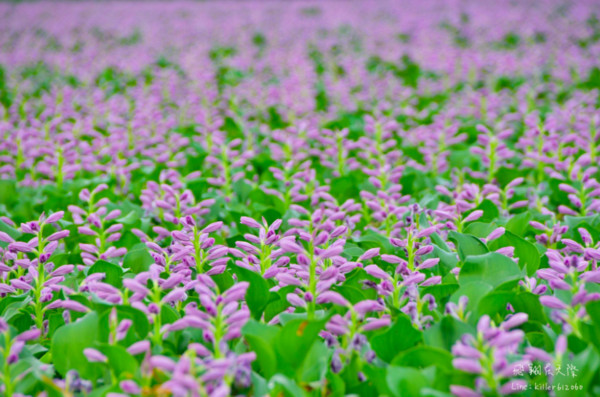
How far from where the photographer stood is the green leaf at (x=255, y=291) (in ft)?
8.30

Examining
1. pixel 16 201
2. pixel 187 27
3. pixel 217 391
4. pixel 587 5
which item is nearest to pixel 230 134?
pixel 16 201

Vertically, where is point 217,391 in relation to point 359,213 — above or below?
above

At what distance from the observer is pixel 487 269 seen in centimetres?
256

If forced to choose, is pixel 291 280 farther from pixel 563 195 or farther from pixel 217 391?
pixel 563 195

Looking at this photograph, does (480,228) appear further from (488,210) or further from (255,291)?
(255,291)

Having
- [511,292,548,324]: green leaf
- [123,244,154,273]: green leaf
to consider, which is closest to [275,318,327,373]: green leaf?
[511,292,548,324]: green leaf

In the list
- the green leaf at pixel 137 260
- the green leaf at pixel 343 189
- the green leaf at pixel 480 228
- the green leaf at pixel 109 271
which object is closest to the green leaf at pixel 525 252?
the green leaf at pixel 480 228

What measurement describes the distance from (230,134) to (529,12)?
44.0ft

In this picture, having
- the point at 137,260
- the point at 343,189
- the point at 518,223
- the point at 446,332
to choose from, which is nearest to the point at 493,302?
the point at 446,332

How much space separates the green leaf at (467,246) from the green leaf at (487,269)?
202 mm

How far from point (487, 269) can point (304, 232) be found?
34.0 inches

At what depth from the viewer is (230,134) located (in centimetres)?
648

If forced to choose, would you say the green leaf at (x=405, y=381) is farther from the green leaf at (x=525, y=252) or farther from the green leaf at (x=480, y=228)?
the green leaf at (x=480, y=228)

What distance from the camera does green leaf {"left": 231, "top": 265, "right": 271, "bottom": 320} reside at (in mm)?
2529
